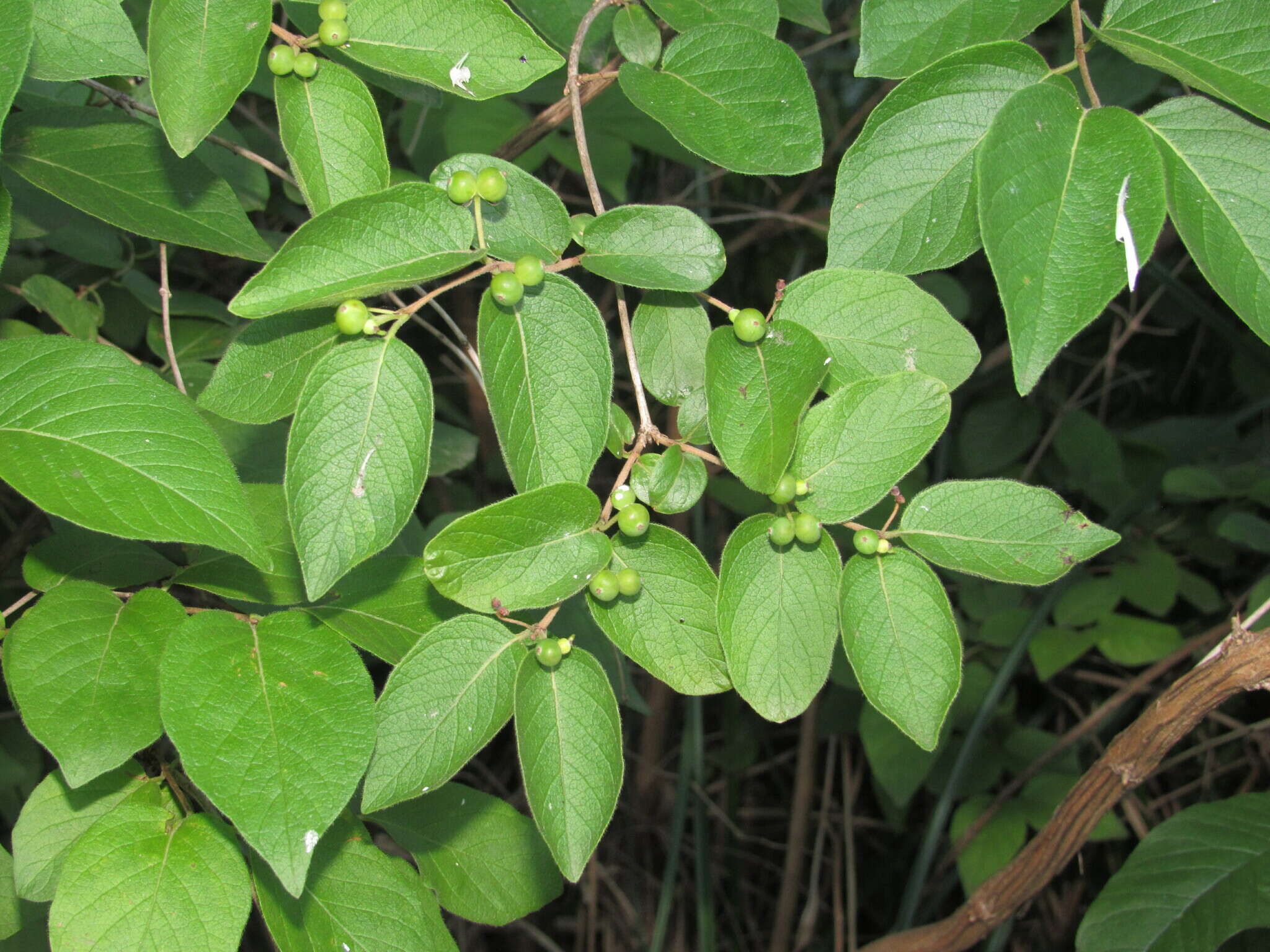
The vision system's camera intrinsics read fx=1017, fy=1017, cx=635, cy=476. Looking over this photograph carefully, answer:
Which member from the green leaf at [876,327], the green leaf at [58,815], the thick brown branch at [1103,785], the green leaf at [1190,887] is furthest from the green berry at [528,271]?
the green leaf at [1190,887]

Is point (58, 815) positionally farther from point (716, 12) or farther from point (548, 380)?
point (716, 12)

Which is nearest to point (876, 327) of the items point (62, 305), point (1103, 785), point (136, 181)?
point (1103, 785)

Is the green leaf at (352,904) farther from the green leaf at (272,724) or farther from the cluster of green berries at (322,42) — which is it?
the cluster of green berries at (322,42)

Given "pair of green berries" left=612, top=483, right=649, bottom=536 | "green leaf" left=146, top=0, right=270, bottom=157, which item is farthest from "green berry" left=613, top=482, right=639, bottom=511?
"green leaf" left=146, top=0, right=270, bottom=157

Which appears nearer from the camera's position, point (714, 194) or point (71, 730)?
point (71, 730)

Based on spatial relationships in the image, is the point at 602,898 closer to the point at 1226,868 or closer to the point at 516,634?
the point at 1226,868

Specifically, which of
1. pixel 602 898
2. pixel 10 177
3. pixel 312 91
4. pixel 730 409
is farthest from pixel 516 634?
pixel 602 898

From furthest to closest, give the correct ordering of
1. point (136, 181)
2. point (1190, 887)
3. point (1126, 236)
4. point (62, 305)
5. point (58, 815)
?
point (62, 305), point (1190, 887), point (136, 181), point (58, 815), point (1126, 236)
